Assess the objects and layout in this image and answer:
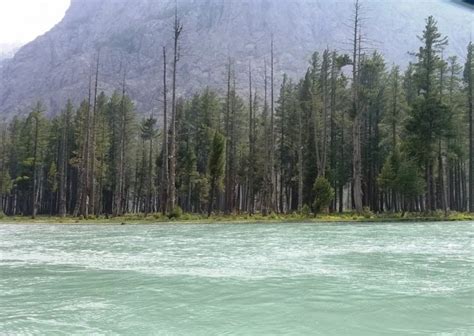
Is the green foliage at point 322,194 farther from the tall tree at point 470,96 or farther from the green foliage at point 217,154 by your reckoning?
the tall tree at point 470,96

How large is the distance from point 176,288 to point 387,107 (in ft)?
144

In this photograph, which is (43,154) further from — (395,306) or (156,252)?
(395,306)

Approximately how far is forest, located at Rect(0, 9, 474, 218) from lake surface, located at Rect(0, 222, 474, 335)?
61.8 ft

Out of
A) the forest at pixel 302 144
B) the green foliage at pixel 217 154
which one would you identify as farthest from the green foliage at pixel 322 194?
the green foliage at pixel 217 154

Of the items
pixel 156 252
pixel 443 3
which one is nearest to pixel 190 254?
pixel 156 252

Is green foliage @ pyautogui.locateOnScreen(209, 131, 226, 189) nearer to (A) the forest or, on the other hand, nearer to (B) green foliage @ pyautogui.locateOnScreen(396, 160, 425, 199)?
(A) the forest

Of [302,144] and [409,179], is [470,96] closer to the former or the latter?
[409,179]

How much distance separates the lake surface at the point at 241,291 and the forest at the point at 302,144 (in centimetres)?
1885

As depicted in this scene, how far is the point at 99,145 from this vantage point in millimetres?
55531

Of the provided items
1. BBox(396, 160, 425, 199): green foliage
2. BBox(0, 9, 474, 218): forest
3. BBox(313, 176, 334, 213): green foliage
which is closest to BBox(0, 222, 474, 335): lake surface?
BBox(313, 176, 334, 213): green foliage

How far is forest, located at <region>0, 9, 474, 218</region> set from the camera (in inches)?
1420

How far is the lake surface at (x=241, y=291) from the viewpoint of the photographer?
5.29 m

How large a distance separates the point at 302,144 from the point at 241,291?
152ft

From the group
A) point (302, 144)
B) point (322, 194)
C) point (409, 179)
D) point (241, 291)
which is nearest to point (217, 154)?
point (322, 194)
